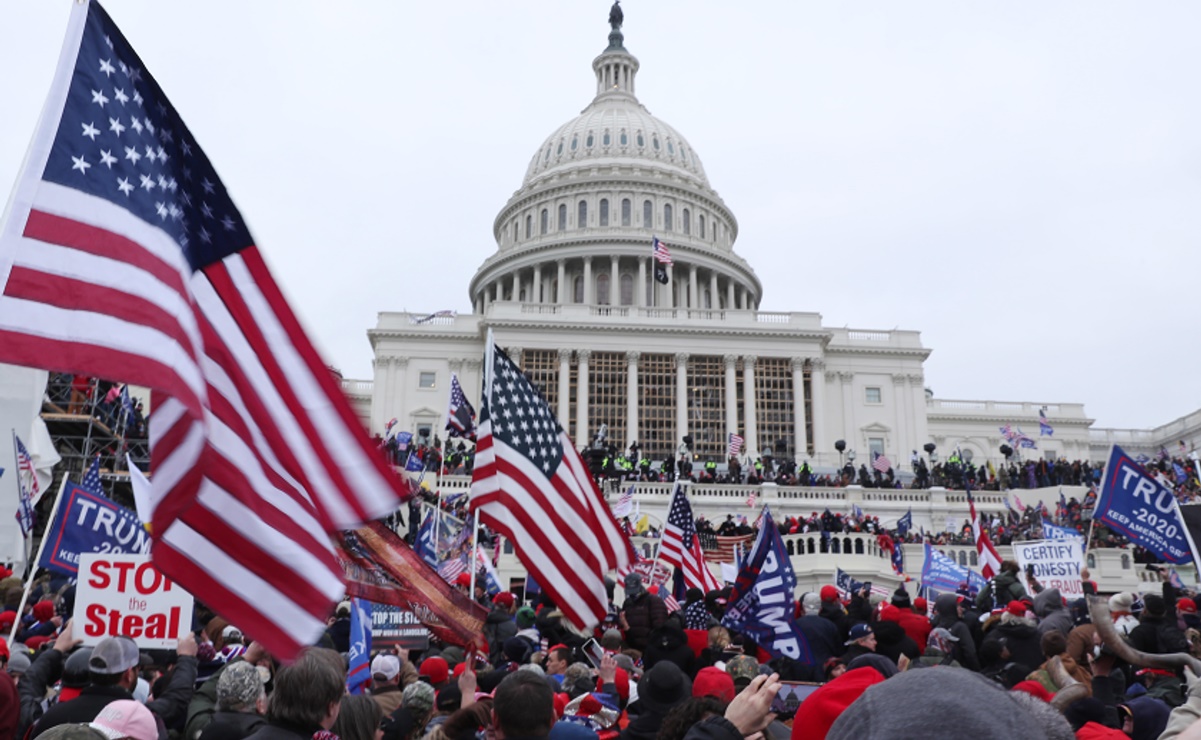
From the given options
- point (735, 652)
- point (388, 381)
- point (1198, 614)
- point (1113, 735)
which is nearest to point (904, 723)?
point (1113, 735)

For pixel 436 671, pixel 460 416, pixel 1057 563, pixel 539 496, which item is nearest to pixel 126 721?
pixel 436 671

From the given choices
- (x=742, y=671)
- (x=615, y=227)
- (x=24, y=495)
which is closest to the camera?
(x=742, y=671)

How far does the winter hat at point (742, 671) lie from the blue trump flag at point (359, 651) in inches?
98.3

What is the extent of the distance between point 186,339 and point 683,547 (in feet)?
35.3

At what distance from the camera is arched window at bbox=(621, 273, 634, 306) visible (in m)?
78.6

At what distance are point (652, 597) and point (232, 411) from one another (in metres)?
5.78

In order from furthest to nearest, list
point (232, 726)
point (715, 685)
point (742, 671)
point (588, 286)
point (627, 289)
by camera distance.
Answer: point (627, 289), point (588, 286), point (742, 671), point (715, 685), point (232, 726)

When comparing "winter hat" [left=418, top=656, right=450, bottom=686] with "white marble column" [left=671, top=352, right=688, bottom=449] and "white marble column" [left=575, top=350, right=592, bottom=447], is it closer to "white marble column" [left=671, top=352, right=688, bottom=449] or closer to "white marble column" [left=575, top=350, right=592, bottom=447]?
"white marble column" [left=575, top=350, right=592, bottom=447]

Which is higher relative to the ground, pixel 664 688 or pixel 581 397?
pixel 581 397

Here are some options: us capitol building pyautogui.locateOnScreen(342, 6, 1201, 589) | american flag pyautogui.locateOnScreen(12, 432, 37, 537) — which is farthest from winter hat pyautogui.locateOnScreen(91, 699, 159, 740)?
us capitol building pyautogui.locateOnScreen(342, 6, 1201, 589)

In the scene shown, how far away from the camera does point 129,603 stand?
7.22 meters

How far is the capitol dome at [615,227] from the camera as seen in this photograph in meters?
78.8

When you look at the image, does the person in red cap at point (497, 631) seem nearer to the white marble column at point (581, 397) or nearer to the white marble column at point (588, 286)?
the white marble column at point (581, 397)

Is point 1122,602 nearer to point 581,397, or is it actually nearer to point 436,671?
point 436,671
